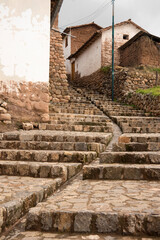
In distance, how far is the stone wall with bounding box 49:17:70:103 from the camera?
1266cm

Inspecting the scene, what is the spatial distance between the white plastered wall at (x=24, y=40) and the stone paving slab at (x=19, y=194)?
4.09m

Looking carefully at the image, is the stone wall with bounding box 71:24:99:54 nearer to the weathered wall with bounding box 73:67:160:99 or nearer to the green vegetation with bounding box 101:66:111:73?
the green vegetation with bounding box 101:66:111:73

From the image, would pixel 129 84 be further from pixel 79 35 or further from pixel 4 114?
pixel 79 35

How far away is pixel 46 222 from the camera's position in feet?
7.20

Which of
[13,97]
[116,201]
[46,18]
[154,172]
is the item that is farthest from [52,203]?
[46,18]

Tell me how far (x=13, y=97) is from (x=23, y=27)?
2.03 meters

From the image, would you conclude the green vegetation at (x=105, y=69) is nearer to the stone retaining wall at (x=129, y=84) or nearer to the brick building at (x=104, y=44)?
the stone retaining wall at (x=129, y=84)

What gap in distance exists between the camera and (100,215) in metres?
2.11

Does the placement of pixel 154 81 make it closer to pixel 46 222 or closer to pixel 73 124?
pixel 73 124

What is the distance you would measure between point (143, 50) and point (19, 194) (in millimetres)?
15948

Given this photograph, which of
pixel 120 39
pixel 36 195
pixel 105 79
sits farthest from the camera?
pixel 120 39

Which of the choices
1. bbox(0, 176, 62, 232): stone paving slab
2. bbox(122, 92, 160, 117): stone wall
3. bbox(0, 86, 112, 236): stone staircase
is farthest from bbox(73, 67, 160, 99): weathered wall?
bbox(0, 176, 62, 232): stone paving slab

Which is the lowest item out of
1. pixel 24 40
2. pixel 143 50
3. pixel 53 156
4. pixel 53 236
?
pixel 53 236

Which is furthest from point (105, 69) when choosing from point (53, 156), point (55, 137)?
point (53, 156)
